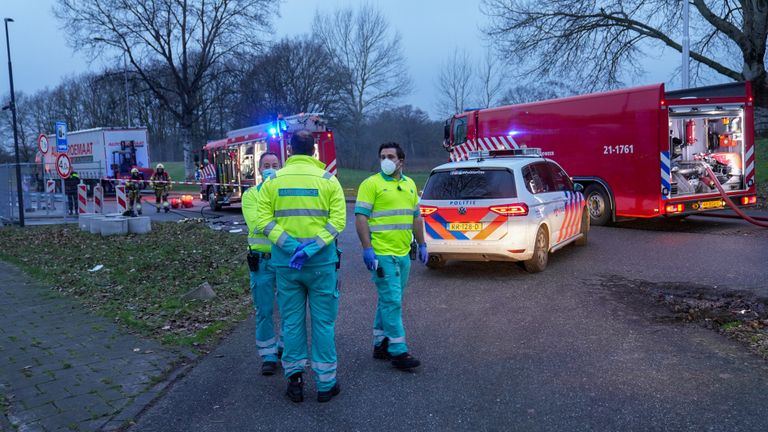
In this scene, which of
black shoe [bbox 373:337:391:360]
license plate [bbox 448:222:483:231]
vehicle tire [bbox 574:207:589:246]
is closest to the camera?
black shoe [bbox 373:337:391:360]

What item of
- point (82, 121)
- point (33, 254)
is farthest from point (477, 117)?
point (82, 121)

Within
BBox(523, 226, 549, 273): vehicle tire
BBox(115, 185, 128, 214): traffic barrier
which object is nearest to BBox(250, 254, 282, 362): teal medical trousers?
BBox(523, 226, 549, 273): vehicle tire

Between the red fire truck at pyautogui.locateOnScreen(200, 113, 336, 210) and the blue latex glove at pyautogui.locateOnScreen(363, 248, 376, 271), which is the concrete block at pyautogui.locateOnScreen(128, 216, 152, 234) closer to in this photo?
the red fire truck at pyautogui.locateOnScreen(200, 113, 336, 210)

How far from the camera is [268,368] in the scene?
203 inches

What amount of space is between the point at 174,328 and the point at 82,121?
232ft

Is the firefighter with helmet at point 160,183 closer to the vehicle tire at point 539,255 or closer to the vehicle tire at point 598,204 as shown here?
the vehicle tire at point 598,204

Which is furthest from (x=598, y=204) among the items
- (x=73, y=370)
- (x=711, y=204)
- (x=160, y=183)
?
(x=160, y=183)

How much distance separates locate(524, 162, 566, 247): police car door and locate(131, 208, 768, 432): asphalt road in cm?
121

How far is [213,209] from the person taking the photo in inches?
941

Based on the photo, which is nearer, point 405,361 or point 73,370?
point 405,361

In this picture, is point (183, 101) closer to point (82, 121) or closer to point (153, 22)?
point (153, 22)

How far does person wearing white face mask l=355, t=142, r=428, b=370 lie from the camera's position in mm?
5137

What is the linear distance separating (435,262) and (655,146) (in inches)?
242

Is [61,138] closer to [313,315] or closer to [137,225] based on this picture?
[137,225]
